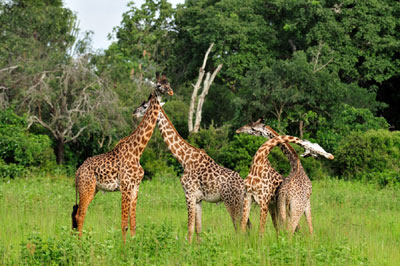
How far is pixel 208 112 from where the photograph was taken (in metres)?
32.0

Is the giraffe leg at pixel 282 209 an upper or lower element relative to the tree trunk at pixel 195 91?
lower

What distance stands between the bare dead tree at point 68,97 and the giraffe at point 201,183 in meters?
12.3

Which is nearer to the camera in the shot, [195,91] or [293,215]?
[293,215]

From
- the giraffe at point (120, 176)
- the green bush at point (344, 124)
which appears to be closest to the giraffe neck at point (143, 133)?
the giraffe at point (120, 176)

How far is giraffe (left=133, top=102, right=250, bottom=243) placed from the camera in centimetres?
852

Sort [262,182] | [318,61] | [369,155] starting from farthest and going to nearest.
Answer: [318,61] → [369,155] → [262,182]

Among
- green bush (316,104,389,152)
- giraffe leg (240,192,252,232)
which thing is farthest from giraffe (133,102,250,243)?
green bush (316,104,389,152)

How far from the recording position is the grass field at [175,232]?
704cm

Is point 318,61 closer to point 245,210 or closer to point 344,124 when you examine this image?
point 344,124

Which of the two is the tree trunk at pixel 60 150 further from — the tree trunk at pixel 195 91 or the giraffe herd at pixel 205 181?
the giraffe herd at pixel 205 181

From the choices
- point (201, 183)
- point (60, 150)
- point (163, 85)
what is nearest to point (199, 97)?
point (60, 150)

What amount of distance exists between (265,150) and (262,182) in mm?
427

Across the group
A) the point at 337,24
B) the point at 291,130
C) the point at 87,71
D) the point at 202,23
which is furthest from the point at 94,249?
the point at 202,23

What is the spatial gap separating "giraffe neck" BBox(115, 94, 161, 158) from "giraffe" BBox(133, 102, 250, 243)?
0.27 m
